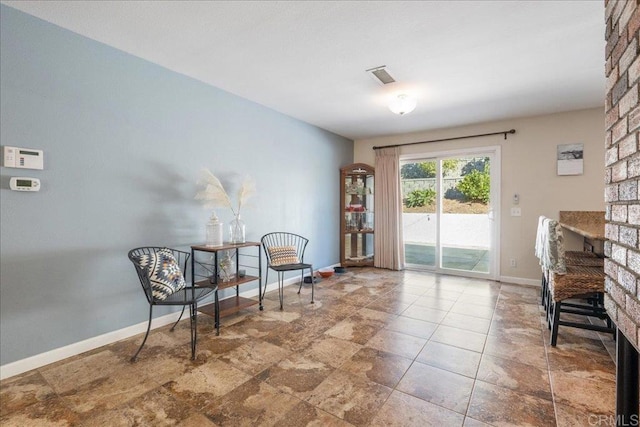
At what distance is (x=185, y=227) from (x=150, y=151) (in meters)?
0.79

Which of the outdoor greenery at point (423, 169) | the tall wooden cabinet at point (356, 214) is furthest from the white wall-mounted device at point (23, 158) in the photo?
the outdoor greenery at point (423, 169)

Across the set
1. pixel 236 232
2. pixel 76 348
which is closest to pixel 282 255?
pixel 236 232

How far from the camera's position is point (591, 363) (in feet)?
6.91

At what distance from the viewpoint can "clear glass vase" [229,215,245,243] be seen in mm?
3131

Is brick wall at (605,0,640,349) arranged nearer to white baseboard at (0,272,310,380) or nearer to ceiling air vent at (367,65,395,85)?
ceiling air vent at (367,65,395,85)

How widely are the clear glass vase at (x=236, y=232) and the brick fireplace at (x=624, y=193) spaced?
278 cm

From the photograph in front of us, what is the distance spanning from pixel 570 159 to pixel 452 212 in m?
1.64

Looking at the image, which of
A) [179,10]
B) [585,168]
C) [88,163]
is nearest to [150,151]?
[88,163]

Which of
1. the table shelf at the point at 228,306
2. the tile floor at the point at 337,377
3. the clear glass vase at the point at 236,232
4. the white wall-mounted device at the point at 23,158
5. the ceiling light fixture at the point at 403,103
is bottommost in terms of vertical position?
the tile floor at the point at 337,377

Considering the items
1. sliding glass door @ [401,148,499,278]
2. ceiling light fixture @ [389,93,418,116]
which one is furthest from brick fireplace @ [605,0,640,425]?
sliding glass door @ [401,148,499,278]

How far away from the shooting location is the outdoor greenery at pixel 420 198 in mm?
5062

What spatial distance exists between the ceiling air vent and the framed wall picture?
2753 millimetres

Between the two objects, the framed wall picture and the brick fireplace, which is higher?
the framed wall picture

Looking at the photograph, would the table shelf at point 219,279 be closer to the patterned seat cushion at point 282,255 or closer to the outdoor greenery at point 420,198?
the patterned seat cushion at point 282,255
